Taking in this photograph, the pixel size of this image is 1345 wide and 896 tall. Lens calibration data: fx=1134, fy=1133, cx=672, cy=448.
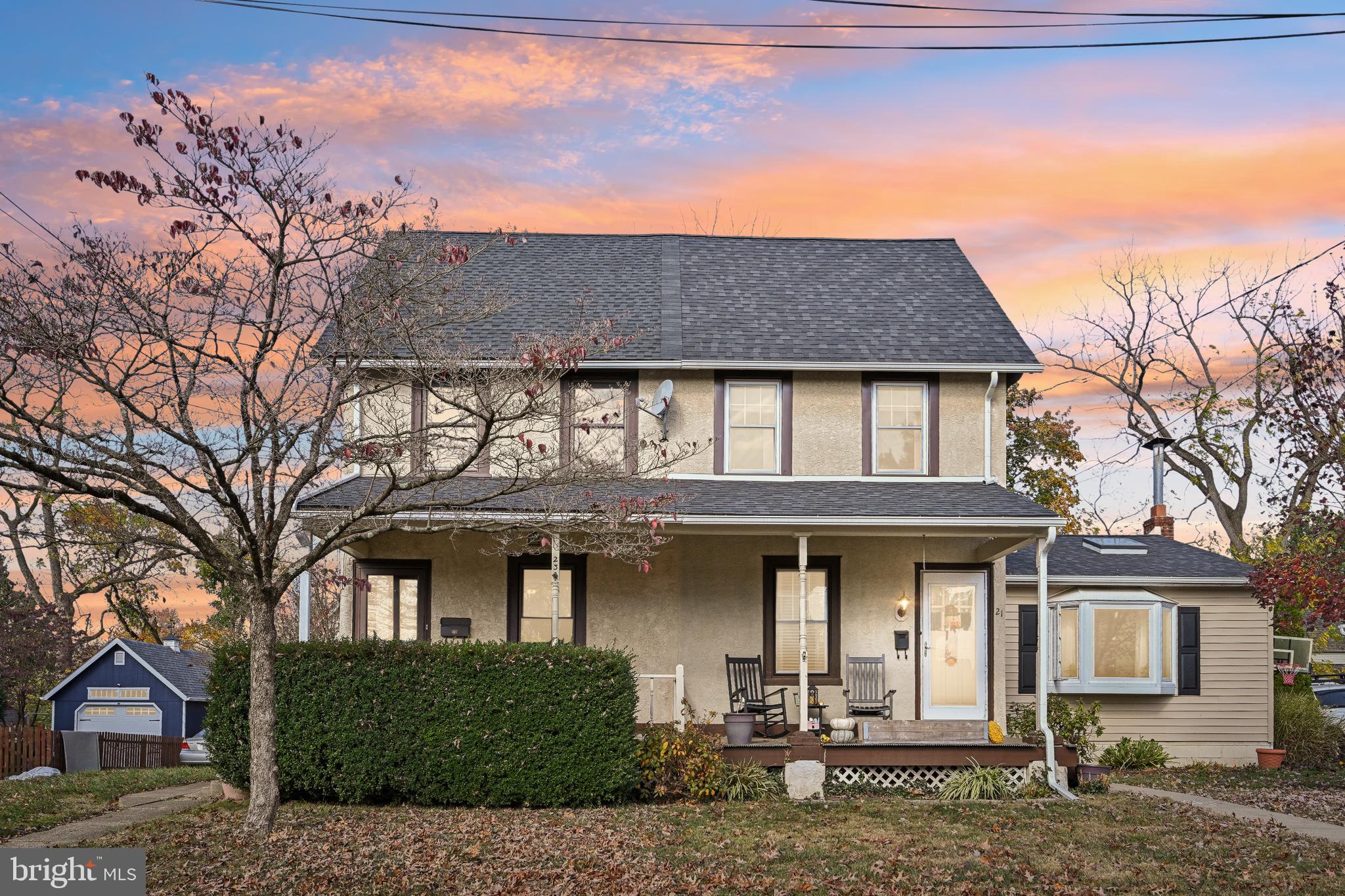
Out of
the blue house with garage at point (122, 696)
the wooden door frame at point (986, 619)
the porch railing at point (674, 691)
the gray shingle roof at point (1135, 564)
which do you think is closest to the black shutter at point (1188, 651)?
the gray shingle roof at point (1135, 564)

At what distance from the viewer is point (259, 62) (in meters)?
13.8

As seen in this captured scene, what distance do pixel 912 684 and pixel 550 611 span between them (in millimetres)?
5086

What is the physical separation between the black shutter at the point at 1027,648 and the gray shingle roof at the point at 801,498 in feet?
9.75

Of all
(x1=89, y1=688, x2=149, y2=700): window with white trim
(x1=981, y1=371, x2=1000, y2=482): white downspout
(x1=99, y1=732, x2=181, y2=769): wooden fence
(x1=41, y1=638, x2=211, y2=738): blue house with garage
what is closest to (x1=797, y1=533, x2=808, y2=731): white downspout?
(x1=981, y1=371, x2=1000, y2=482): white downspout

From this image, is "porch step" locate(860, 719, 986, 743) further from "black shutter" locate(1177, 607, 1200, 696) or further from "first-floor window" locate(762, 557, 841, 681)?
"black shutter" locate(1177, 607, 1200, 696)

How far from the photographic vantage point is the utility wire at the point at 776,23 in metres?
13.3

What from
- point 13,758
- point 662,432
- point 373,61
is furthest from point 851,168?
point 13,758

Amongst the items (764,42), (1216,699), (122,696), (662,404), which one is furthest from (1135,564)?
(122,696)

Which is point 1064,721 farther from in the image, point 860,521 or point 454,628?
point 454,628

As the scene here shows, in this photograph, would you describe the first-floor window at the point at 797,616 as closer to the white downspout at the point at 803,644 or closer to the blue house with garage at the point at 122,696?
the white downspout at the point at 803,644

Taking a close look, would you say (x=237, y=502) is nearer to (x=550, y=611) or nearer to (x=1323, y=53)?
(x=550, y=611)

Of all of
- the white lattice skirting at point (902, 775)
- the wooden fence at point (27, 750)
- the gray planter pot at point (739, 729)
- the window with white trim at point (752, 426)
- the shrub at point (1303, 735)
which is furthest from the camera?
the wooden fence at point (27, 750)

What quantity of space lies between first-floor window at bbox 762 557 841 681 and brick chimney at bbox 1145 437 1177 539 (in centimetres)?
864

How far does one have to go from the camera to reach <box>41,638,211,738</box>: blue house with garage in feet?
105
